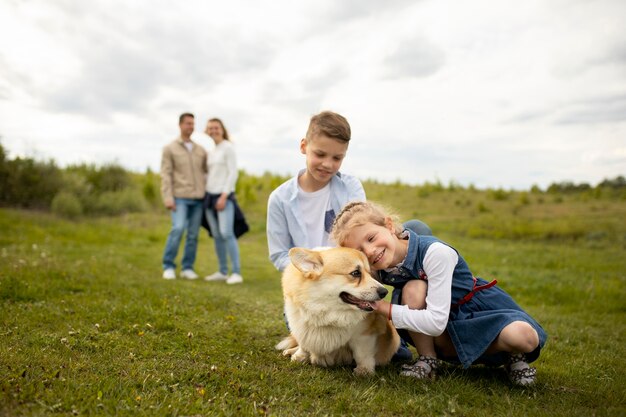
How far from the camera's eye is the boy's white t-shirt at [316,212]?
4145 millimetres

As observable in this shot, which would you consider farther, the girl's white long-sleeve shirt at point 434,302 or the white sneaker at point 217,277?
the white sneaker at point 217,277

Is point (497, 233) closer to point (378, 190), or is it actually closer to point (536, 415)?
point (378, 190)

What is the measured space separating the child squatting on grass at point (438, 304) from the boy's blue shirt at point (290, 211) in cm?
69

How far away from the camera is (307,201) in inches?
164

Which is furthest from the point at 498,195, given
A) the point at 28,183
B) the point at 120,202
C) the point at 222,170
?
the point at 28,183

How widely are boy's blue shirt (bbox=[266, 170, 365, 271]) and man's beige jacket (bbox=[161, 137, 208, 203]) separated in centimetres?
432

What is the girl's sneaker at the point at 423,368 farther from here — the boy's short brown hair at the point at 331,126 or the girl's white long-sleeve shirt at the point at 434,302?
the boy's short brown hair at the point at 331,126

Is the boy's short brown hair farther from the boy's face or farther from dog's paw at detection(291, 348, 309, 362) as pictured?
dog's paw at detection(291, 348, 309, 362)

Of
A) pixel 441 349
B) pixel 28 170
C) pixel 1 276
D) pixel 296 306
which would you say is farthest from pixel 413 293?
pixel 28 170

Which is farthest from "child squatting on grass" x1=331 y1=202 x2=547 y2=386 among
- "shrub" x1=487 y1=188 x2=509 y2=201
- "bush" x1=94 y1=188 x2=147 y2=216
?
"bush" x1=94 y1=188 x2=147 y2=216

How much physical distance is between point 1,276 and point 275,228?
Answer: 11.4 ft

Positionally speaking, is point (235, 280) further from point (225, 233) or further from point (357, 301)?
point (357, 301)

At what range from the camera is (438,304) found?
302 centimetres

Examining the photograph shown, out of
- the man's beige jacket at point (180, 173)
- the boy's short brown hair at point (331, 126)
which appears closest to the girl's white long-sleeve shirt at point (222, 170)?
the man's beige jacket at point (180, 173)
